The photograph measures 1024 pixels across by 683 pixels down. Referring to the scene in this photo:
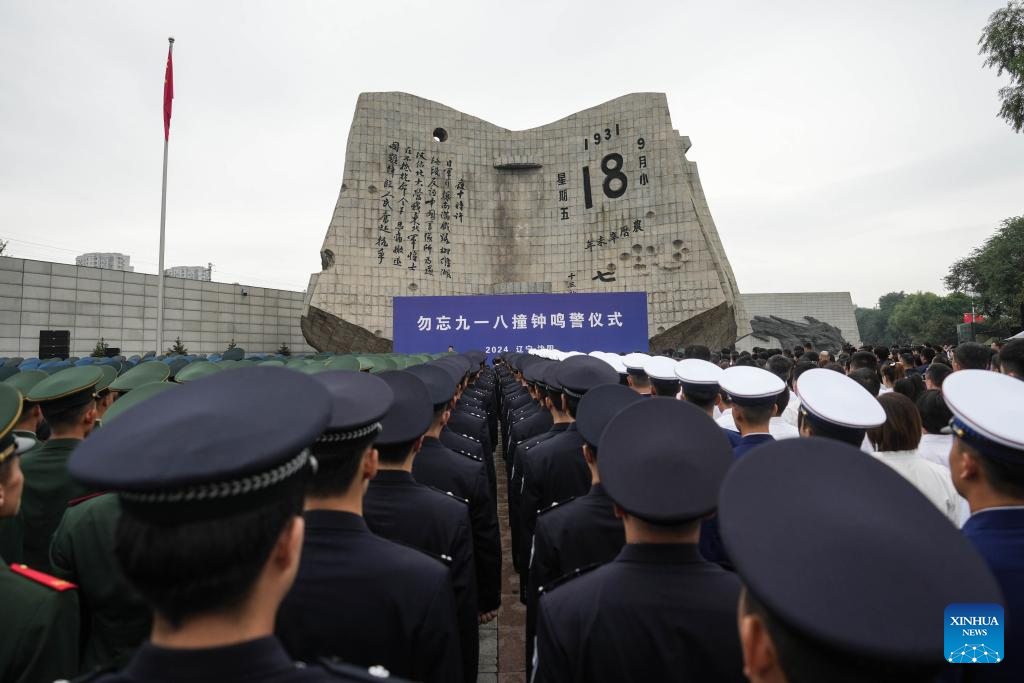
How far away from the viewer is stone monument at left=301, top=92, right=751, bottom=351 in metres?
16.4

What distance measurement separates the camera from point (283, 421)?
0.90m

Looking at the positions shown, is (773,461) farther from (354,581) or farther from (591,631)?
(354,581)

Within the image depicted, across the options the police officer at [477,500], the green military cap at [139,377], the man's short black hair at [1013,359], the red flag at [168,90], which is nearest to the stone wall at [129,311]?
the red flag at [168,90]

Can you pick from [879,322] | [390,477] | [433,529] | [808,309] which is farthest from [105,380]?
[879,322]

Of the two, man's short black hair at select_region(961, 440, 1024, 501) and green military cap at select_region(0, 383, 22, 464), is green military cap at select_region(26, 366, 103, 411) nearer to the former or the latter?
green military cap at select_region(0, 383, 22, 464)

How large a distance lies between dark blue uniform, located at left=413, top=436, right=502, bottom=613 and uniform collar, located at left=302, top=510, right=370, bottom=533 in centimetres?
134

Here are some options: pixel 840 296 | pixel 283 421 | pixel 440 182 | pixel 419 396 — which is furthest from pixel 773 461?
pixel 840 296

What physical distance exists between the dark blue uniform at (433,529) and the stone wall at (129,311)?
50.8 ft

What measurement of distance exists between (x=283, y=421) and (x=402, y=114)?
60.9 ft

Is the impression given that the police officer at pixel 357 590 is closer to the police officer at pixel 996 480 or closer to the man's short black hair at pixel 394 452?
the man's short black hair at pixel 394 452

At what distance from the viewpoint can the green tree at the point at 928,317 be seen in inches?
1454

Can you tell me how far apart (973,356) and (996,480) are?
135 inches

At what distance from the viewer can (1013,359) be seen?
10.7ft

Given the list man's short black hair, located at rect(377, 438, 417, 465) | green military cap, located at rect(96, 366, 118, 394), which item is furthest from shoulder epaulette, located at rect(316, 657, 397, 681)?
green military cap, located at rect(96, 366, 118, 394)
